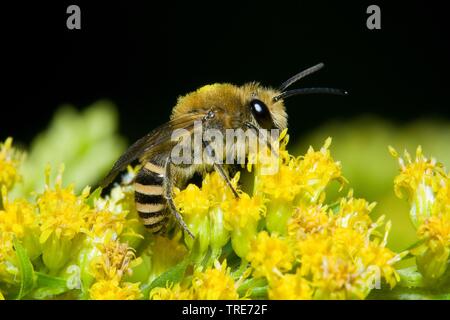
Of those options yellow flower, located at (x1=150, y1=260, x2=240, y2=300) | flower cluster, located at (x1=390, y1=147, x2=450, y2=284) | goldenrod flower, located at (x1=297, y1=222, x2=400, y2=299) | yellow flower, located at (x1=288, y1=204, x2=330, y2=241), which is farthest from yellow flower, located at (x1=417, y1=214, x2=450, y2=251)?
yellow flower, located at (x1=150, y1=260, x2=240, y2=300)

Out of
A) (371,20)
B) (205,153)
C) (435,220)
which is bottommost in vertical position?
(435,220)

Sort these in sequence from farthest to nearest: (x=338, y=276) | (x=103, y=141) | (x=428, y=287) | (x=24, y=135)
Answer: (x=24, y=135)
(x=103, y=141)
(x=428, y=287)
(x=338, y=276)

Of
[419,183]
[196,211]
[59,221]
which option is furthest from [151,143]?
[419,183]

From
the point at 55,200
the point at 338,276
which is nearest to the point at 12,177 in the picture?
the point at 55,200

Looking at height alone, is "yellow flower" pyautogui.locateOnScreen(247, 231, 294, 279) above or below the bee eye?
below

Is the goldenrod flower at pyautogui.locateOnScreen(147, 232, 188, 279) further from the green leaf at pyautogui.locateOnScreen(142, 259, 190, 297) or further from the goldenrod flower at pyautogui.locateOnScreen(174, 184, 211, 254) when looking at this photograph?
the green leaf at pyautogui.locateOnScreen(142, 259, 190, 297)

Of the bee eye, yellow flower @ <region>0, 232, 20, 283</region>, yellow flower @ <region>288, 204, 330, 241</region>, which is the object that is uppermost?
the bee eye

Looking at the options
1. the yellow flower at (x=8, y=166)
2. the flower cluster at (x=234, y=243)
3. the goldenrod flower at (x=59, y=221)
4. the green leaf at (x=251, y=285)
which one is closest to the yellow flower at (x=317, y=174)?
the flower cluster at (x=234, y=243)

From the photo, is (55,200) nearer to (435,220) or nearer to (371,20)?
(435,220)
